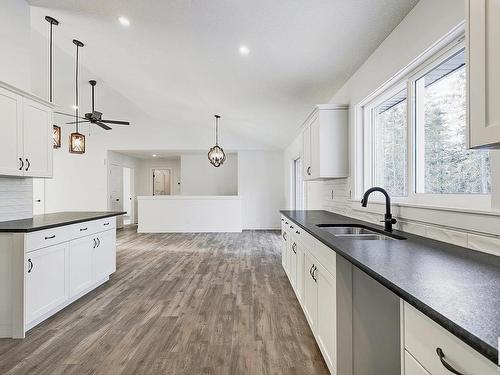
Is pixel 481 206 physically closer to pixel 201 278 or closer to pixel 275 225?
pixel 201 278

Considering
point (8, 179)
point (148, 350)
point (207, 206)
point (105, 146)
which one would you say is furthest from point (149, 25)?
point (105, 146)

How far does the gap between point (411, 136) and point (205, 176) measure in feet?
26.4

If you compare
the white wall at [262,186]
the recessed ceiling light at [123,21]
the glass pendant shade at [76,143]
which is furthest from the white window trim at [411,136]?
the white wall at [262,186]

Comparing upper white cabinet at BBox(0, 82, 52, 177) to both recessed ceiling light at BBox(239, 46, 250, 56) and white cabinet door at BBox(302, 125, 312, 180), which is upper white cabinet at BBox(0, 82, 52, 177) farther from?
white cabinet door at BBox(302, 125, 312, 180)

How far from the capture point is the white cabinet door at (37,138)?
2771 mm

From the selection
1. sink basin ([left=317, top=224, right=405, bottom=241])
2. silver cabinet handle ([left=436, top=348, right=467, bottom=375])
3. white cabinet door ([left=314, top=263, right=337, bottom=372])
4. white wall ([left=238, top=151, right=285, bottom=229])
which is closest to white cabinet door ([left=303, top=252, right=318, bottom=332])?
white cabinet door ([left=314, top=263, right=337, bottom=372])

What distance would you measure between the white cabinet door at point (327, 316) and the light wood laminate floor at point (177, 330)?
0.18 m

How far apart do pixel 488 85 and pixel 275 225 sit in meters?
7.80

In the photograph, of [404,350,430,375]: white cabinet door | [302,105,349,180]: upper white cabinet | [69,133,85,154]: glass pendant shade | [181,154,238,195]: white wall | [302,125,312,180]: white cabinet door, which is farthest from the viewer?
[181,154,238,195]: white wall

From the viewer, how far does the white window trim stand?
151cm

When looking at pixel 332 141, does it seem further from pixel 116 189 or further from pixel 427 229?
pixel 116 189

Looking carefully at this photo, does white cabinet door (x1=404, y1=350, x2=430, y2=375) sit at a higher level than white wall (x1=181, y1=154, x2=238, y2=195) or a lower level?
lower

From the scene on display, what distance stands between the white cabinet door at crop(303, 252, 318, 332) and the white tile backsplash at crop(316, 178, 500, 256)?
71 centimetres

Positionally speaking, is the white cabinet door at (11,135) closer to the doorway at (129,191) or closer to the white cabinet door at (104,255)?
the white cabinet door at (104,255)
